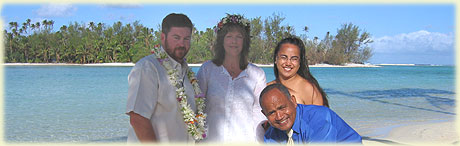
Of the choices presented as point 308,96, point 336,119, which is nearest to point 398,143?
point 308,96

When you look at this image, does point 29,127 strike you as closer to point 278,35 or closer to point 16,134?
point 16,134

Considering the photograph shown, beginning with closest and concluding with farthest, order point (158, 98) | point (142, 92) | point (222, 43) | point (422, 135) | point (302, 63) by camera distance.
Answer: point (142, 92) → point (158, 98) → point (302, 63) → point (222, 43) → point (422, 135)

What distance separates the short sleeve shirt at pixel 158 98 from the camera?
235 cm

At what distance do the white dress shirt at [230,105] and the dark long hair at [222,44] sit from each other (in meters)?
0.10

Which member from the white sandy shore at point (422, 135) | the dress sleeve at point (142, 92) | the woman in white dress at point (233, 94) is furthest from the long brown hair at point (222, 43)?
the white sandy shore at point (422, 135)

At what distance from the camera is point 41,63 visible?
59250mm

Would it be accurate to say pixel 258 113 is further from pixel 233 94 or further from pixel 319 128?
pixel 319 128

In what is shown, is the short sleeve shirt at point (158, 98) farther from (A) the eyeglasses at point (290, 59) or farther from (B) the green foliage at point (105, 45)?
(B) the green foliage at point (105, 45)

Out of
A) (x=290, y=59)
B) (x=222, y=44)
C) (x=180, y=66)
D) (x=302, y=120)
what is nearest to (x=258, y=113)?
(x=290, y=59)

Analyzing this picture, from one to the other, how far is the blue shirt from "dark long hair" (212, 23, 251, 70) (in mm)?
1062

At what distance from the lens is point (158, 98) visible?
8.06 feet

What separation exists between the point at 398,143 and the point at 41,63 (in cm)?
6046

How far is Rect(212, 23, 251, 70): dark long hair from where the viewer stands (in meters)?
3.24

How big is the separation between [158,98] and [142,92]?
0.14 metres
